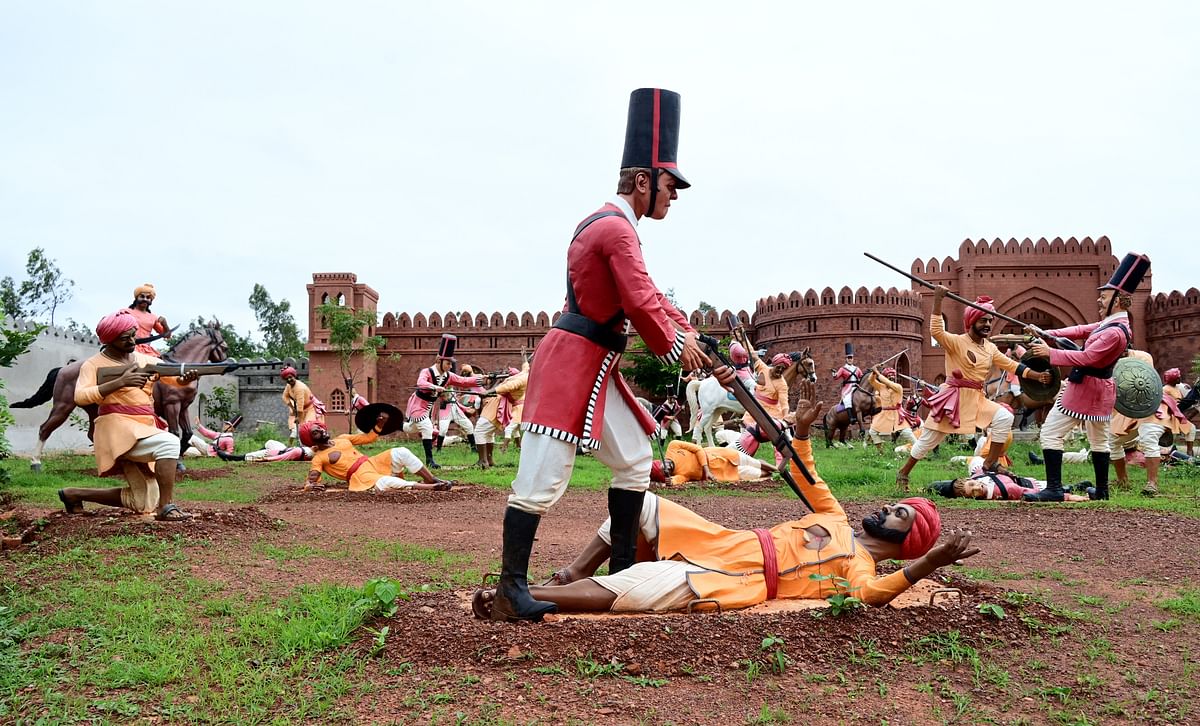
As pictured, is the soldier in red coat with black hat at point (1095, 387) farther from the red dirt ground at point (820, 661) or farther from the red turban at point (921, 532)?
the red turban at point (921, 532)

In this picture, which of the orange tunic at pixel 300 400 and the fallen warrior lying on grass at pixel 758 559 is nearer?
the fallen warrior lying on grass at pixel 758 559

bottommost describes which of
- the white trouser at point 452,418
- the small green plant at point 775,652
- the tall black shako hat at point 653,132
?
the small green plant at point 775,652

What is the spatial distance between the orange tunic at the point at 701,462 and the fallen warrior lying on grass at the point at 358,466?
3033 millimetres

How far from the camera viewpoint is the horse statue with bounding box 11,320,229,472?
12195mm

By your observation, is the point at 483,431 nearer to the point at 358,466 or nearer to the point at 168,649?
the point at 358,466

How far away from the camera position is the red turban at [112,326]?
21.3 ft

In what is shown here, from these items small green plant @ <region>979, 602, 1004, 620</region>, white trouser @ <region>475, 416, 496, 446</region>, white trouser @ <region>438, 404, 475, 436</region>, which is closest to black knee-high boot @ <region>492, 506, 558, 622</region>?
small green plant @ <region>979, 602, 1004, 620</region>

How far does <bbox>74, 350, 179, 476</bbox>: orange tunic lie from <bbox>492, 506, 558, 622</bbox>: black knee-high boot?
416 cm

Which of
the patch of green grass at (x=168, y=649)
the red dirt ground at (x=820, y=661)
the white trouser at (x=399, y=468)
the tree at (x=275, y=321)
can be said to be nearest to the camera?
the red dirt ground at (x=820, y=661)

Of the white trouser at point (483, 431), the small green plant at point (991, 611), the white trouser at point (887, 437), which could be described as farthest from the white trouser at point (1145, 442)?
the white trouser at point (483, 431)

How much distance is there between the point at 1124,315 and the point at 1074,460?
4.61m

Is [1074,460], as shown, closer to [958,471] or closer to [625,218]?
[958,471]

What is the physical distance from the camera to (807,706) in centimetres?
283

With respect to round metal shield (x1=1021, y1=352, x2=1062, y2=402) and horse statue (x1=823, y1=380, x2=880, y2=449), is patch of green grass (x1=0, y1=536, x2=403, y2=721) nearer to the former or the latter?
round metal shield (x1=1021, y1=352, x2=1062, y2=402)
